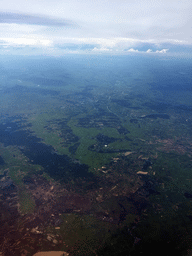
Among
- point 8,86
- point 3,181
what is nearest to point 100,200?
point 3,181

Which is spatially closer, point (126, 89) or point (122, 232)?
point (122, 232)

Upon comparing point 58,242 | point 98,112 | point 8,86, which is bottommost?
point 58,242

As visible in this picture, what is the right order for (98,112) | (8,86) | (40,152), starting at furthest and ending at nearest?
(8,86), (98,112), (40,152)

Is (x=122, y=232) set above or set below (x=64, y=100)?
below

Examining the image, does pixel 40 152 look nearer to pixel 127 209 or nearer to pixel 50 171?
pixel 50 171

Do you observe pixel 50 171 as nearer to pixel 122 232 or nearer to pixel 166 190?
pixel 122 232

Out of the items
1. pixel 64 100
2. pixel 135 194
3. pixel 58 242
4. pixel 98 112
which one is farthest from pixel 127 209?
pixel 64 100

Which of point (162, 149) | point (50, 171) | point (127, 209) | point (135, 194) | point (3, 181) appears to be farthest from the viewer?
point (162, 149)
